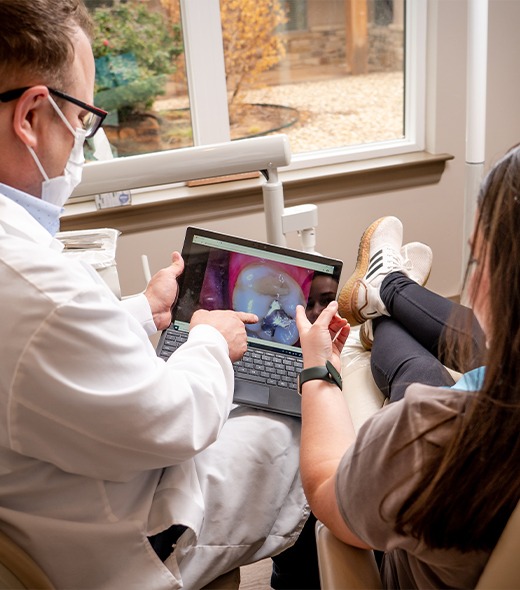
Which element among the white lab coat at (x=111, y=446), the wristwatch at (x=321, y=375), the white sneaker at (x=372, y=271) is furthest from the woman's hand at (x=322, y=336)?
the white sneaker at (x=372, y=271)

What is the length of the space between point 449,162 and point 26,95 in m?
2.14

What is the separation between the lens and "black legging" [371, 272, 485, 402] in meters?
1.50

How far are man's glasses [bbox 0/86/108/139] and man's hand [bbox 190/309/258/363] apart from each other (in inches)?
13.1

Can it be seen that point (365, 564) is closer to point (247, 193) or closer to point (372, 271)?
point (372, 271)

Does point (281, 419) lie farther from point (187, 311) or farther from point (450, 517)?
point (450, 517)

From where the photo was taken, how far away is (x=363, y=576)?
86 centimetres

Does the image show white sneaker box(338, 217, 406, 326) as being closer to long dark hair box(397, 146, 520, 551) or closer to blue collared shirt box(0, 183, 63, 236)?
blue collared shirt box(0, 183, 63, 236)

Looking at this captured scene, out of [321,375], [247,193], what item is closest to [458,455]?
[321,375]

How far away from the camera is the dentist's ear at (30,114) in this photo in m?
0.90

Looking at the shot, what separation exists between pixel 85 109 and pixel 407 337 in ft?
3.31

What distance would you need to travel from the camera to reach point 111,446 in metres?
0.83

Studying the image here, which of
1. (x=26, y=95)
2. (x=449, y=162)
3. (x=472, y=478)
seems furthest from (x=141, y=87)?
(x=472, y=478)

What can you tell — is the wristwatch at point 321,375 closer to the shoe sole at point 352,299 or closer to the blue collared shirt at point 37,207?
the blue collared shirt at point 37,207

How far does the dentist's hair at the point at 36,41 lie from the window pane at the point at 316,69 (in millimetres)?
→ 1671
